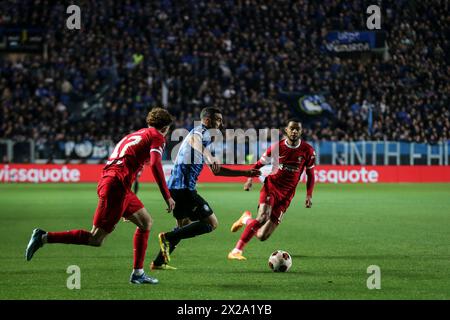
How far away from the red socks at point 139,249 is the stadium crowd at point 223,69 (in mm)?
27150

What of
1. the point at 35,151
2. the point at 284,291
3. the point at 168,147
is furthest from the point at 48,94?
the point at 284,291

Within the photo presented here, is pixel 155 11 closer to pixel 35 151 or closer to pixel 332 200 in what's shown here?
pixel 35 151

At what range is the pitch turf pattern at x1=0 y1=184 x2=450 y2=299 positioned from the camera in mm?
8672

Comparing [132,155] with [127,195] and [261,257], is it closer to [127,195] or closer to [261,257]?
[127,195]

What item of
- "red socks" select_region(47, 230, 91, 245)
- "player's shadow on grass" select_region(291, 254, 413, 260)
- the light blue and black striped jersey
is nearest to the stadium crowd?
"player's shadow on grass" select_region(291, 254, 413, 260)

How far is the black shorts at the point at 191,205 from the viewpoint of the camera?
34.5ft

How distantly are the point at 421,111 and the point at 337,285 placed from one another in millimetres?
31284

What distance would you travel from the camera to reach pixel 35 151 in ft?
117

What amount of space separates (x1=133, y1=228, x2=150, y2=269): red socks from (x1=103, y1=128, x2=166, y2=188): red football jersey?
2.14 ft

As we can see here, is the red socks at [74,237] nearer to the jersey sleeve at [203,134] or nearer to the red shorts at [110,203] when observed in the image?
the red shorts at [110,203]

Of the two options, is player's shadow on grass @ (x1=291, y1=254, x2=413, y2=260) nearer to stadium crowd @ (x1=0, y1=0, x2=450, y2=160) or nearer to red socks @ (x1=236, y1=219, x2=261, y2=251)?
red socks @ (x1=236, y1=219, x2=261, y2=251)

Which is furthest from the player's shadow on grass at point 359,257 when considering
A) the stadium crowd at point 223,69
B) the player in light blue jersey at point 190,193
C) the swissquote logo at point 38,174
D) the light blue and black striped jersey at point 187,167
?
the swissquote logo at point 38,174

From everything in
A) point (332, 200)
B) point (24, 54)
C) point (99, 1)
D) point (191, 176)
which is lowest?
point (332, 200)

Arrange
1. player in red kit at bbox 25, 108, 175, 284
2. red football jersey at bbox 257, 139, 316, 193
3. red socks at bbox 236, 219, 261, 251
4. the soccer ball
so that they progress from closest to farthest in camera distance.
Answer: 1. player in red kit at bbox 25, 108, 175, 284
2. the soccer ball
3. red socks at bbox 236, 219, 261, 251
4. red football jersey at bbox 257, 139, 316, 193
